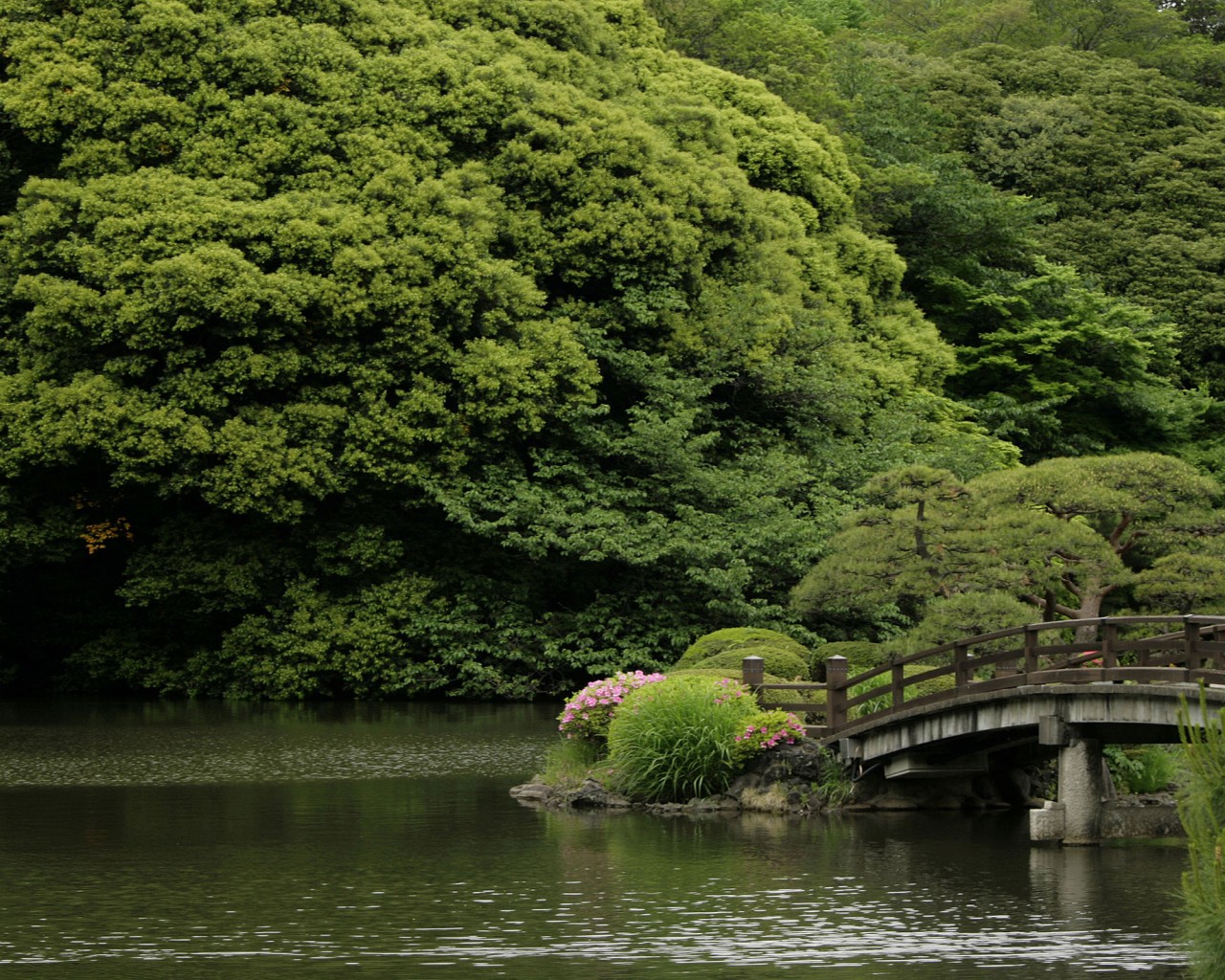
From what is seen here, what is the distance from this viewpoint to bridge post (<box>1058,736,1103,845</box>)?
17.2 m

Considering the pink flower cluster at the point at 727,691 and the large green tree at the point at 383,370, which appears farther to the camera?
the large green tree at the point at 383,370

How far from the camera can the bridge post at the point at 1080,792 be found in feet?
56.4

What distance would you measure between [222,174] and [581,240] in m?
6.40

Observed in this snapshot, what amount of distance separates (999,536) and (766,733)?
12.0 ft

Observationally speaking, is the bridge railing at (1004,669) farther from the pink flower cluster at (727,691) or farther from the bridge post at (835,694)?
the pink flower cluster at (727,691)

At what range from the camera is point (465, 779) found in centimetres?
2191

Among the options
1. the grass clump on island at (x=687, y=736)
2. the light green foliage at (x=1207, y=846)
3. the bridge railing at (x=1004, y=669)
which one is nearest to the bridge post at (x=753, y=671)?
the bridge railing at (x=1004, y=669)

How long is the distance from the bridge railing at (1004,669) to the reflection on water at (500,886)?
133 centimetres

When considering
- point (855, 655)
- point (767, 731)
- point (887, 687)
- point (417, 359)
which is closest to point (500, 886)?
point (767, 731)

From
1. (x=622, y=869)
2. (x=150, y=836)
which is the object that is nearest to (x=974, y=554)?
(x=622, y=869)

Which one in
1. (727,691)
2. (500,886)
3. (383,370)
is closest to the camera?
(500,886)

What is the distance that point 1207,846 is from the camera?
8344 mm

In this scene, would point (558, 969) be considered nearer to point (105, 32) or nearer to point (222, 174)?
point (222, 174)

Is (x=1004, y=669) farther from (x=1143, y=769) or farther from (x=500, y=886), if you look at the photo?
(x=500, y=886)
